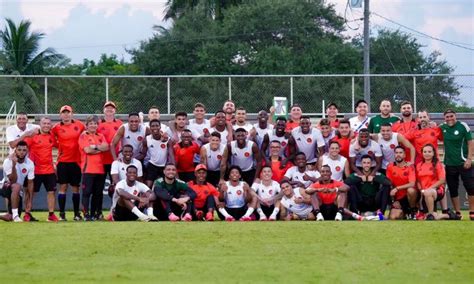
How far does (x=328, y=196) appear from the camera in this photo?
20109mm

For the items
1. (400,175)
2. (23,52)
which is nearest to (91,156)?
(400,175)

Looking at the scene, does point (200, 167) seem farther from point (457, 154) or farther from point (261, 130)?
point (457, 154)

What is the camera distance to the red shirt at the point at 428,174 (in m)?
20.1

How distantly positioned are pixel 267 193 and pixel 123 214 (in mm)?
2616

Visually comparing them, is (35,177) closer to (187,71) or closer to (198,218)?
(198,218)

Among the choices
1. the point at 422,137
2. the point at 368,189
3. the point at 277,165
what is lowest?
the point at 368,189

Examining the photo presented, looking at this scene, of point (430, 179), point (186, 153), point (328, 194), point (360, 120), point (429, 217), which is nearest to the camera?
point (429, 217)

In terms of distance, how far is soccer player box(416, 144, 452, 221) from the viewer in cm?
2000

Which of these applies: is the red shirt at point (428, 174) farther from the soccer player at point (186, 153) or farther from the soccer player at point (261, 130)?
the soccer player at point (186, 153)

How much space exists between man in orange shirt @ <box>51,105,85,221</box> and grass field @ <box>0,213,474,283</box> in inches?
115

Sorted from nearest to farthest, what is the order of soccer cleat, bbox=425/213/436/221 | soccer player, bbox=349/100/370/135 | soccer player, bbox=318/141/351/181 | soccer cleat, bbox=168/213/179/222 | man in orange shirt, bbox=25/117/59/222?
soccer cleat, bbox=168/213/179/222, soccer cleat, bbox=425/213/436/221, soccer player, bbox=318/141/351/181, man in orange shirt, bbox=25/117/59/222, soccer player, bbox=349/100/370/135

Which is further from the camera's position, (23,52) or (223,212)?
(23,52)

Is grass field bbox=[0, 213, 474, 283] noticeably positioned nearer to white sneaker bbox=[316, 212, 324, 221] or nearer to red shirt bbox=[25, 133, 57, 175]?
white sneaker bbox=[316, 212, 324, 221]

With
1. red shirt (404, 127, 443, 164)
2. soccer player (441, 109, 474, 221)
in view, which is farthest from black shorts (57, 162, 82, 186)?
soccer player (441, 109, 474, 221)
